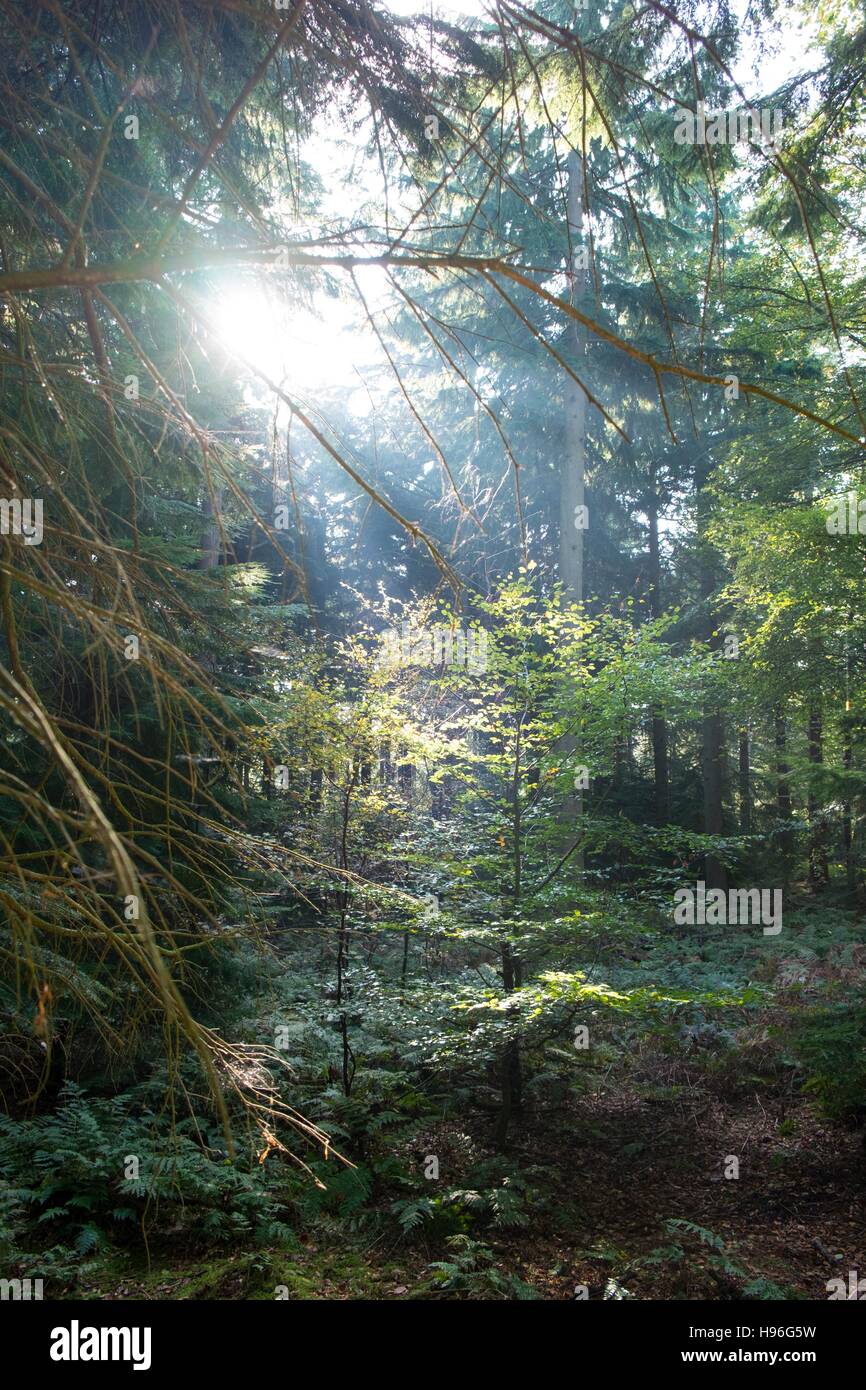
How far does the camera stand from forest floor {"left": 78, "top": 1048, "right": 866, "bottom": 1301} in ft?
13.4

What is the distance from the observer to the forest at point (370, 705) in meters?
1.86

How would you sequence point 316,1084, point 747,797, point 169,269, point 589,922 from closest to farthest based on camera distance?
point 169,269
point 589,922
point 316,1084
point 747,797

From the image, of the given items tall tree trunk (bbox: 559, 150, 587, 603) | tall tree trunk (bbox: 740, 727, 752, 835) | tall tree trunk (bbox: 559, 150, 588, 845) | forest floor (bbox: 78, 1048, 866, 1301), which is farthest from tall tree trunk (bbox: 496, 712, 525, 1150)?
tall tree trunk (bbox: 740, 727, 752, 835)

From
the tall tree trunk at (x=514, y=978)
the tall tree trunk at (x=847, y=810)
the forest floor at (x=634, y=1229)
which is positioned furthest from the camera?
the tall tree trunk at (x=847, y=810)

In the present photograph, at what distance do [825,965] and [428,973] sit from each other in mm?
4756

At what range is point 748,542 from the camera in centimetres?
759

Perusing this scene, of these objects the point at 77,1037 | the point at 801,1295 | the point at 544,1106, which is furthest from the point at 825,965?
the point at 77,1037

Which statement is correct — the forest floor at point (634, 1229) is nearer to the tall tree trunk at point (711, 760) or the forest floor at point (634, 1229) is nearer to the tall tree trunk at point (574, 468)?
the tall tree trunk at point (574, 468)

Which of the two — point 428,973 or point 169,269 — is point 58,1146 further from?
point 169,269

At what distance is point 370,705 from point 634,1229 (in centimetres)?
406

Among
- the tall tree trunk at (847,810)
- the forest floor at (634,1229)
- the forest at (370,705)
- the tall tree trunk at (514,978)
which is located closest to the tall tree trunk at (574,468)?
the forest at (370,705)

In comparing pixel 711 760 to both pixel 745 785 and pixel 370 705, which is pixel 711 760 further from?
pixel 370 705

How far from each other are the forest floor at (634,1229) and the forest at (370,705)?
0.11 ft

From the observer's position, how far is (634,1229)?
189 inches
